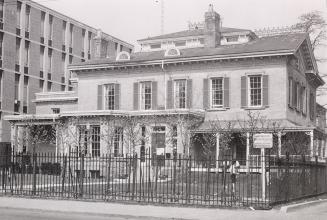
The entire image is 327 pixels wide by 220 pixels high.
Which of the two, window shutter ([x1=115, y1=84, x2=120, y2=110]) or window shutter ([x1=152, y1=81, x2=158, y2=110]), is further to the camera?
window shutter ([x1=115, y1=84, x2=120, y2=110])

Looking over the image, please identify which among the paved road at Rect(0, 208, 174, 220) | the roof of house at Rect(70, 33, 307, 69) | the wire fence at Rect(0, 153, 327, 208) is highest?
the roof of house at Rect(70, 33, 307, 69)

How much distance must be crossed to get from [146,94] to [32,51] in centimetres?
2325

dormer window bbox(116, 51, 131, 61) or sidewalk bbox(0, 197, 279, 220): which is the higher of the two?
dormer window bbox(116, 51, 131, 61)

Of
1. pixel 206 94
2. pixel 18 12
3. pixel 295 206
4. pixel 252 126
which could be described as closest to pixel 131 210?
pixel 295 206

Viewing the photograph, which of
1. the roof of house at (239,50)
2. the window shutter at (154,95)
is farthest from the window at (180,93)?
the roof of house at (239,50)

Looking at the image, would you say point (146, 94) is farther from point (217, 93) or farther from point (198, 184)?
point (198, 184)

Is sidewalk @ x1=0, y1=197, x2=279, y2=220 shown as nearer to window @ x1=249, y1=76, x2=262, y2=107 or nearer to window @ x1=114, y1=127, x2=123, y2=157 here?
window @ x1=114, y1=127, x2=123, y2=157

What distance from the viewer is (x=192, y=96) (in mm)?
37281

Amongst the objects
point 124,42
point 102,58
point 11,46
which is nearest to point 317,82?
point 102,58

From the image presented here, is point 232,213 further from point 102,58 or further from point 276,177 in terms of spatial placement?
point 102,58

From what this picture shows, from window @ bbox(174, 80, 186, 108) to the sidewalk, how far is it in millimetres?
18406

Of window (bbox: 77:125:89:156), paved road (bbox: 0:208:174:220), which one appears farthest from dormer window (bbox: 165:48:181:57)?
paved road (bbox: 0:208:174:220)

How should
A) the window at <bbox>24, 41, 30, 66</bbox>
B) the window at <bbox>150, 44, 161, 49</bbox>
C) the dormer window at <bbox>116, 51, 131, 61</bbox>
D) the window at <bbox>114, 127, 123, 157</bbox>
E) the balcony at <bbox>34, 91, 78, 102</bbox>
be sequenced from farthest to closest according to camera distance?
the window at <bbox>24, 41, 30, 66</bbox> < the window at <bbox>150, 44, 161, 49</bbox> < the balcony at <bbox>34, 91, 78, 102</bbox> < the dormer window at <bbox>116, 51, 131, 61</bbox> < the window at <bbox>114, 127, 123, 157</bbox>

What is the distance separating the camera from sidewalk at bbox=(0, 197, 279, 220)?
54.1 feet
